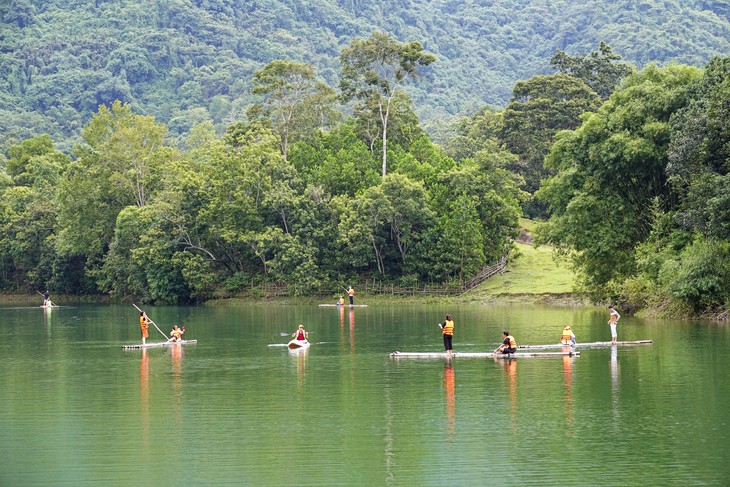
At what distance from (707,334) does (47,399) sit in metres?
30.6

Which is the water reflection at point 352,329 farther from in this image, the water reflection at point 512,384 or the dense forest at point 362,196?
the dense forest at point 362,196

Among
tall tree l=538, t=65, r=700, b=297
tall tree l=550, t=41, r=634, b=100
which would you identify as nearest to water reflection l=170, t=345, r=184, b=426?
tall tree l=538, t=65, r=700, b=297

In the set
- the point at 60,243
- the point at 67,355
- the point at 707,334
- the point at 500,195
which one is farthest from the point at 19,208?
the point at 707,334

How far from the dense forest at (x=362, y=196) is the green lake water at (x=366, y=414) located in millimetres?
14199

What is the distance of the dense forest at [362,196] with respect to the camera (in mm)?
67500

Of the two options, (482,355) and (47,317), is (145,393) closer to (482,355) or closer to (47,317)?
(482,355)

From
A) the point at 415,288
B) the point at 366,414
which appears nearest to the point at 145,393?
the point at 366,414

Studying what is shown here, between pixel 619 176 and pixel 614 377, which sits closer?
pixel 614 377

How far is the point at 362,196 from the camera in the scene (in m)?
94.2

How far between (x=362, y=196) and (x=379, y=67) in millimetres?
15169

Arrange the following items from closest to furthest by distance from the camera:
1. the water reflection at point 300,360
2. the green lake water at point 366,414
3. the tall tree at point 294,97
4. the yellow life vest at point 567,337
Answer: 1. the green lake water at point 366,414
2. the water reflection at point 300,360
3. the yellow life vest at point 567,337
4. the tall tree at point 294,97

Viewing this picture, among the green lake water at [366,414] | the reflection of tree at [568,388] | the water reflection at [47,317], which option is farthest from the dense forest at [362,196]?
the reflection of tree at [568,388]

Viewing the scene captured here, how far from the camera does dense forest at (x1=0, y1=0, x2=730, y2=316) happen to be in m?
67.5

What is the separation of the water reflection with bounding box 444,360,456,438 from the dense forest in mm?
23708
